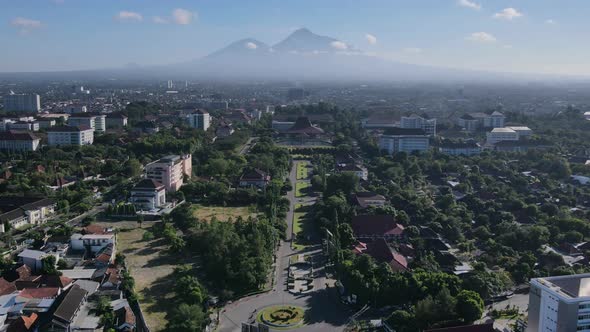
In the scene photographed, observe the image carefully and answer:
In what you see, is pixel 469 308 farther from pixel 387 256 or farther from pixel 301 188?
pixel 301 188

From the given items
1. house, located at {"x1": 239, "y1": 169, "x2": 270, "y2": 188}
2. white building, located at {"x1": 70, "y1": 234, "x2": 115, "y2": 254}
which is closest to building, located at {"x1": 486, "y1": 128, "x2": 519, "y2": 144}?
house, located at {"x1": 239, "y1": 169, "x2": 270, "y2": 188}

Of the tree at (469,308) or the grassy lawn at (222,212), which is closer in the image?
the tree at (469,308)

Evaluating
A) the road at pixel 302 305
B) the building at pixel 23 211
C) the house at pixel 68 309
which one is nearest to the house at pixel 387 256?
the road at pixel 302 305

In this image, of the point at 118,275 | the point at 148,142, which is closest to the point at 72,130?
the point at 148,142

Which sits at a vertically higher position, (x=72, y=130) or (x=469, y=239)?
(x=72, y=130)

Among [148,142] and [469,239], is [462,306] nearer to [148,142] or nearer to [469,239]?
[469,239]

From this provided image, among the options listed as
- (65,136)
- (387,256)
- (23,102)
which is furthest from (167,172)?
(23,102)

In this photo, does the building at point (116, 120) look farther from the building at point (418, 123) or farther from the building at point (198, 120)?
the building at point (418, 123)
